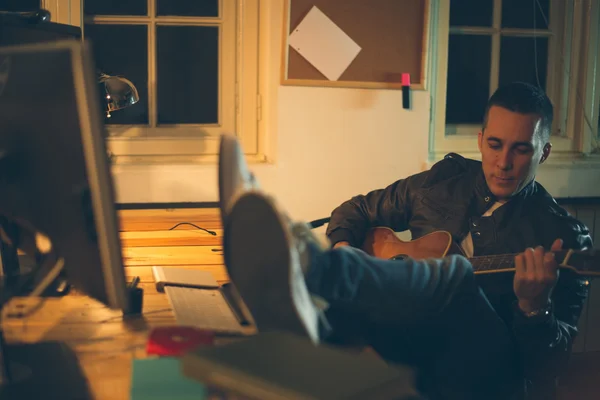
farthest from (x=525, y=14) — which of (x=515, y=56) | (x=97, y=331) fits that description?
(x=97, y=331)

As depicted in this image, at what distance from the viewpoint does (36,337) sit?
1.22 meters

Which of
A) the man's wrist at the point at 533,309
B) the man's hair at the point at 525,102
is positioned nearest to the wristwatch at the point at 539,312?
the man's wrist at the point at 533,309

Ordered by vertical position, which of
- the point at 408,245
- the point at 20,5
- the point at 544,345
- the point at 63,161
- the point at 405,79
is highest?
the point at 20,5

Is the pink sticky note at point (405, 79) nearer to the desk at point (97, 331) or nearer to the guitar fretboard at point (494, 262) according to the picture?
the guitar fretboard at point (494, 262)

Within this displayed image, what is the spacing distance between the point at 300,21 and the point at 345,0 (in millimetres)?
181

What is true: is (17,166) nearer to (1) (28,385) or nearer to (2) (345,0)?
(1) (28,385)

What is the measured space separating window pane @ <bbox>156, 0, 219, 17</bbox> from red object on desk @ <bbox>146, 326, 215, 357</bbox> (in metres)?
2.01

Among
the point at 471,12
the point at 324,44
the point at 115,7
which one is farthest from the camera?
the point at 471,12

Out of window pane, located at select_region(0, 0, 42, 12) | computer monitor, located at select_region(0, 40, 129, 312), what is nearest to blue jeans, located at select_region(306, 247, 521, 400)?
computer monitor, located at select_region(0, 40, 129, 312)

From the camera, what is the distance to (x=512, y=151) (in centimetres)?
203

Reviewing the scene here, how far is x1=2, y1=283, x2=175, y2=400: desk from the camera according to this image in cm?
101

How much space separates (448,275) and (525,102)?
0.89 metres

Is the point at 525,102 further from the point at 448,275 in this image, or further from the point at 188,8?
the point at 188,8

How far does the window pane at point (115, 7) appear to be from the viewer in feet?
8.97
